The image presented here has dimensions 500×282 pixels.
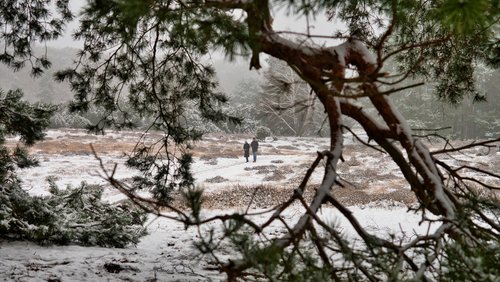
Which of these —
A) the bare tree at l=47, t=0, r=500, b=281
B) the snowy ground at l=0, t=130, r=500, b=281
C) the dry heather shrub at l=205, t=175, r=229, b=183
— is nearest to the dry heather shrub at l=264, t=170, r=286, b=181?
the snowy ground at l=0, t=130, r=500, b=281

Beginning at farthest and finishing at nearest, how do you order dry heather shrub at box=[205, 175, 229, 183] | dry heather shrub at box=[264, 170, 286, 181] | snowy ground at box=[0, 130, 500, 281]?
dry heather shrub at box=[264, 170, 286, 181] → dry heather shrub at box=[205, 175, 229, 183] → snowy ground at box=[0, 130, 500, 281]

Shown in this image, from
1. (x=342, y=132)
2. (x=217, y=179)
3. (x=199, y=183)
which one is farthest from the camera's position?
(x=217, y=179)

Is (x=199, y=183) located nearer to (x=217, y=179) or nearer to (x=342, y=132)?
(x=342, y=132)

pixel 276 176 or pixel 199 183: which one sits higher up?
pixel 199 183

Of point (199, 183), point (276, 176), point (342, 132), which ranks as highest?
point (342, 132)

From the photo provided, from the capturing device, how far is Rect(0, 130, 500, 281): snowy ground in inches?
168

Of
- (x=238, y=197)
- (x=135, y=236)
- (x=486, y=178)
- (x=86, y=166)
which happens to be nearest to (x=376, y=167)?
(x=486, y=178)

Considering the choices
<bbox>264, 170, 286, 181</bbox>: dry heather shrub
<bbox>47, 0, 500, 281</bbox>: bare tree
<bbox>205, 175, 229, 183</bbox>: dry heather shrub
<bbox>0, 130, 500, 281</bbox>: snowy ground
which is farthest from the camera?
<bbox>264, 170, 286, 181</bbox>: dry heather shrub

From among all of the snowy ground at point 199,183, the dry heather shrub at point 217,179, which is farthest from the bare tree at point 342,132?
the dry heather shrub at point 217,179

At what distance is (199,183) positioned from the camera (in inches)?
151

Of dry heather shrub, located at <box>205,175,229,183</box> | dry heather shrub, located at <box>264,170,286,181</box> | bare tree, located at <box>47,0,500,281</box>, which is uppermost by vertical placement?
bare tree, located at <box>47,0,500,281</box>

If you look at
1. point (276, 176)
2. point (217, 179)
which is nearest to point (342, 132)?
point (217, 179)

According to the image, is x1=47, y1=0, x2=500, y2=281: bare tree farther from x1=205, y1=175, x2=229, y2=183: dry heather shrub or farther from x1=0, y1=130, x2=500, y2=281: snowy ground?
x1=205, y1=175, x2=229, y2=183: dry heather shrub

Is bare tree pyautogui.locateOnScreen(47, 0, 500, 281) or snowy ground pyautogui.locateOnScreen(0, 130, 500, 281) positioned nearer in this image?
bare tree pyautogui.locateOnScreen(47, 0, 500, 281)
